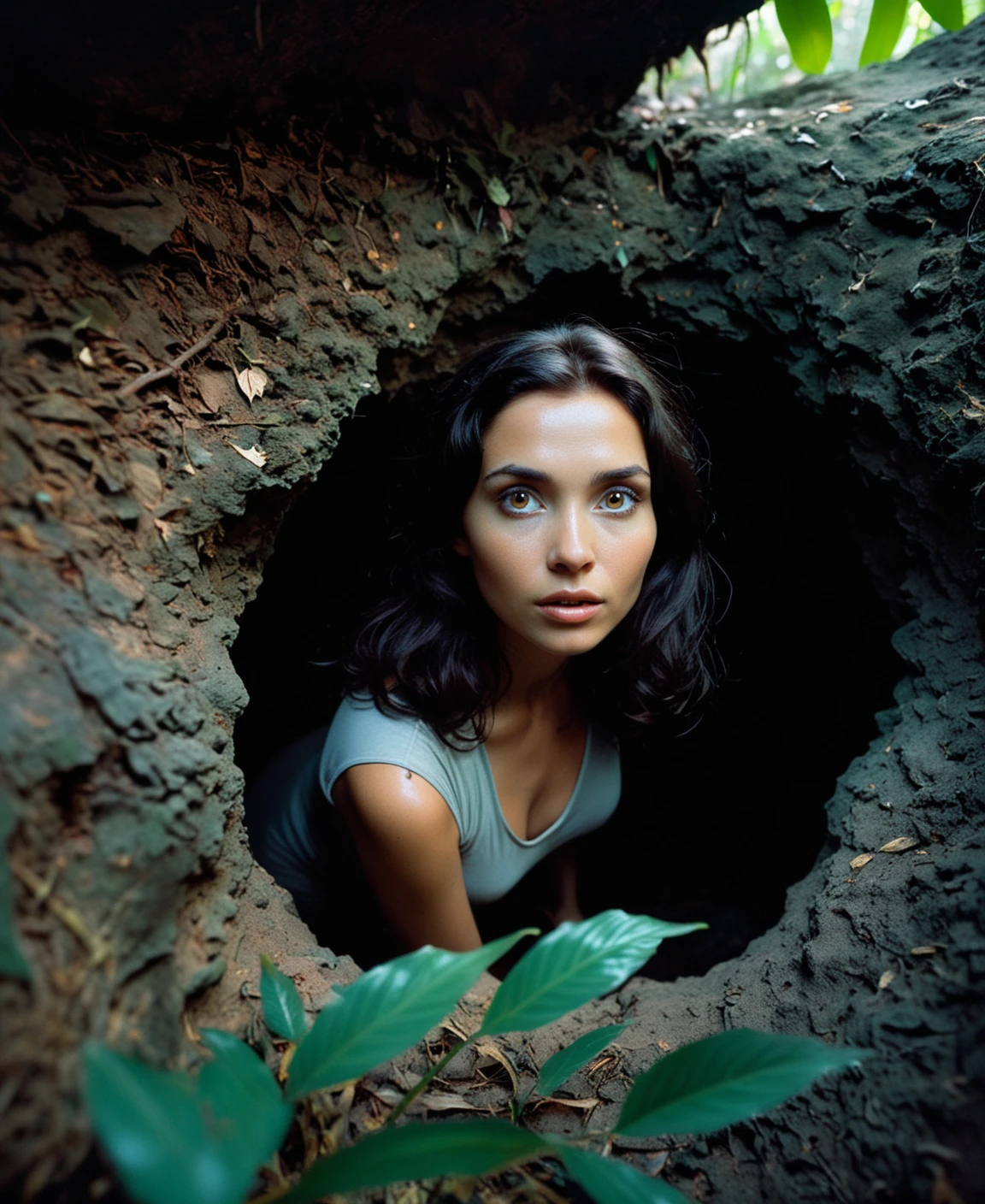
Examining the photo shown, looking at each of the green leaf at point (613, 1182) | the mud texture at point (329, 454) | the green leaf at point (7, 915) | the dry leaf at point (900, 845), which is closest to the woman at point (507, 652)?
the mud texture at point (329, 454)

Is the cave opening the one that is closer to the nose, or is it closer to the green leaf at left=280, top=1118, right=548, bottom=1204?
the nose

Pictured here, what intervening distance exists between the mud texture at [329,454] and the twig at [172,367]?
0.02 m

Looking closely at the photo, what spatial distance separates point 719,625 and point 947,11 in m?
1.96

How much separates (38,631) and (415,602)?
101 centimetres

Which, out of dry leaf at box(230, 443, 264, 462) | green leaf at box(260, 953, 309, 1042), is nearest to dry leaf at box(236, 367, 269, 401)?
dry leaf at box(230, 443, 264, 462)

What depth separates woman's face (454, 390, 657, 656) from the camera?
156 centimetres

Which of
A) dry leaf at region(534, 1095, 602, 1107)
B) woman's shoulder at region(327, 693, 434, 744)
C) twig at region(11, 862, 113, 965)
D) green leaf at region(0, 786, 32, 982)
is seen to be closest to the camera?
green leaf at region(0, 786, 32, 982)

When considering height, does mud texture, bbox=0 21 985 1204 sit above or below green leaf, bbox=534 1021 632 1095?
above

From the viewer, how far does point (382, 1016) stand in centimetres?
96

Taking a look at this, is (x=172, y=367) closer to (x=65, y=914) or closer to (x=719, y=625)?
(x=65, y=914)

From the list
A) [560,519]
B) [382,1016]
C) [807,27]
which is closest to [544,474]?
[560,519]

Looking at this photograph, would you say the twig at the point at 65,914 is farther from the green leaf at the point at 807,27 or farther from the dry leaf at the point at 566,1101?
the green leaf at the point at 807,27

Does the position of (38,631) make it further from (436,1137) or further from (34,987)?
(436,1137)

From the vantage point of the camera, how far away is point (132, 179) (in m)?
1.49
